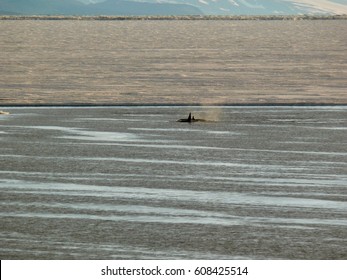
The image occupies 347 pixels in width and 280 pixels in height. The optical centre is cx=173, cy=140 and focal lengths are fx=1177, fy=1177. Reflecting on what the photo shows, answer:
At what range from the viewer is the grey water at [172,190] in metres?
14.9

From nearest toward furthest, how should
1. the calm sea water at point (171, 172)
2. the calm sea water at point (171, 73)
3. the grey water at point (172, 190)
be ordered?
the grey water at point (172, 190), the calm sea water at point (171, 172), the calm sea water at point (171, 73)

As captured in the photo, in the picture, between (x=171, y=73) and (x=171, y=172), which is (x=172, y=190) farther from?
(x=171, y=73)

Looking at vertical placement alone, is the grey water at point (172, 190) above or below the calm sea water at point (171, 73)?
below

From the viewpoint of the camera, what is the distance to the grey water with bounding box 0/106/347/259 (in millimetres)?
14922

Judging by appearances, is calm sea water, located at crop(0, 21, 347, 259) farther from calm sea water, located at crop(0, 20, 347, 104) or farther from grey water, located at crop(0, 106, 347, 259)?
calm sea water, located at crop(0, 20, 347, 104)

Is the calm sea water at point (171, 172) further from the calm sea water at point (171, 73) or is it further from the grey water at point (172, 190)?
the calm sea water at point (171, 73)

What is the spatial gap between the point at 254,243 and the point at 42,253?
107 inches

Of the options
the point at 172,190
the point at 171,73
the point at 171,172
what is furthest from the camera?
the point at 171,73

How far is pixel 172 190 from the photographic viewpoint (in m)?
19.7

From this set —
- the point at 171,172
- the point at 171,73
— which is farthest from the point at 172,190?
the point at 171,73

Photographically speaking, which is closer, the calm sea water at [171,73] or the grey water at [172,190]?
the grey water at [172,190]

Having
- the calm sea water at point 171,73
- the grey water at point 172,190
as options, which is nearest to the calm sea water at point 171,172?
the grey water at point 172,190

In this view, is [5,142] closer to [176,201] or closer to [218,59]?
[176,201]

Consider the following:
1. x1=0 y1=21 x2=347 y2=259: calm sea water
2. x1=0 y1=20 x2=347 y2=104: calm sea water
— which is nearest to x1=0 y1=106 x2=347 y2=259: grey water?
x1=0 y1=21 x2=347 y2=259: calm sea water
